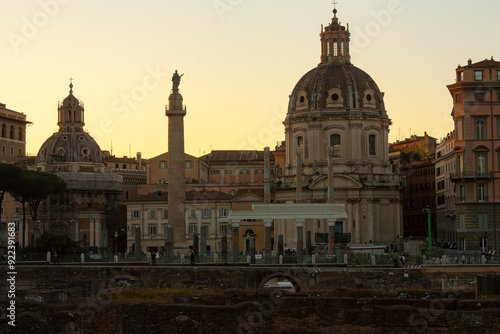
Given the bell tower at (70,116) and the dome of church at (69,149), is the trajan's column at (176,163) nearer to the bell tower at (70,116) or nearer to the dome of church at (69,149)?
the dome of church at (69,149)

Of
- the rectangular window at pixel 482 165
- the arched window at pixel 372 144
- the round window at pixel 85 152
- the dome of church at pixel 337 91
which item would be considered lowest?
the rectangular window at pixel 482 165

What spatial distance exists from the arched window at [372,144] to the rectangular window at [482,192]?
26.9 metres

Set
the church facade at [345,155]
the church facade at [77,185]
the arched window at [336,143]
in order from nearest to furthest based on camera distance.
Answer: the church facade at [345,155] → the arched window at [336,143] → the church facade at [77,185]

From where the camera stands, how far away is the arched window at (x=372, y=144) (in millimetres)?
105688

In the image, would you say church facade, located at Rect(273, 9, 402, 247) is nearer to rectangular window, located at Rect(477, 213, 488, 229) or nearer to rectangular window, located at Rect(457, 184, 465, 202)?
rectangular window, located at Rect(457, 184, 465, 202)

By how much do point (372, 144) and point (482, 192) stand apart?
90.9ft

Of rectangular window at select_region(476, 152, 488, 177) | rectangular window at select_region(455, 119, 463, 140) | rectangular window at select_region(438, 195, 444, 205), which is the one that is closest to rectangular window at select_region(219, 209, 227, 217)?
rectangular window at select_region(438, 195, 444, 205)

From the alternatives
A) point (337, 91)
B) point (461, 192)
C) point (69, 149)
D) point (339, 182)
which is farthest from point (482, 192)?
point (69, 149)

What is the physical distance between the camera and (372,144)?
106m

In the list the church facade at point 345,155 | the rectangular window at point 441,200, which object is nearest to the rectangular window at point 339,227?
the church facade at point 345,155

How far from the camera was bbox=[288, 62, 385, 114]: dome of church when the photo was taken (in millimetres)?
104875

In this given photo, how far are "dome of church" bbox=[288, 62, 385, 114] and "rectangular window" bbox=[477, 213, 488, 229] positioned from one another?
28.2 meters

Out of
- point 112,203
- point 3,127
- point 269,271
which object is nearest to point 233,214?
point 269,271

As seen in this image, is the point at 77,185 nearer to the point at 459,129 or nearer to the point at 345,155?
the point at 345,155
